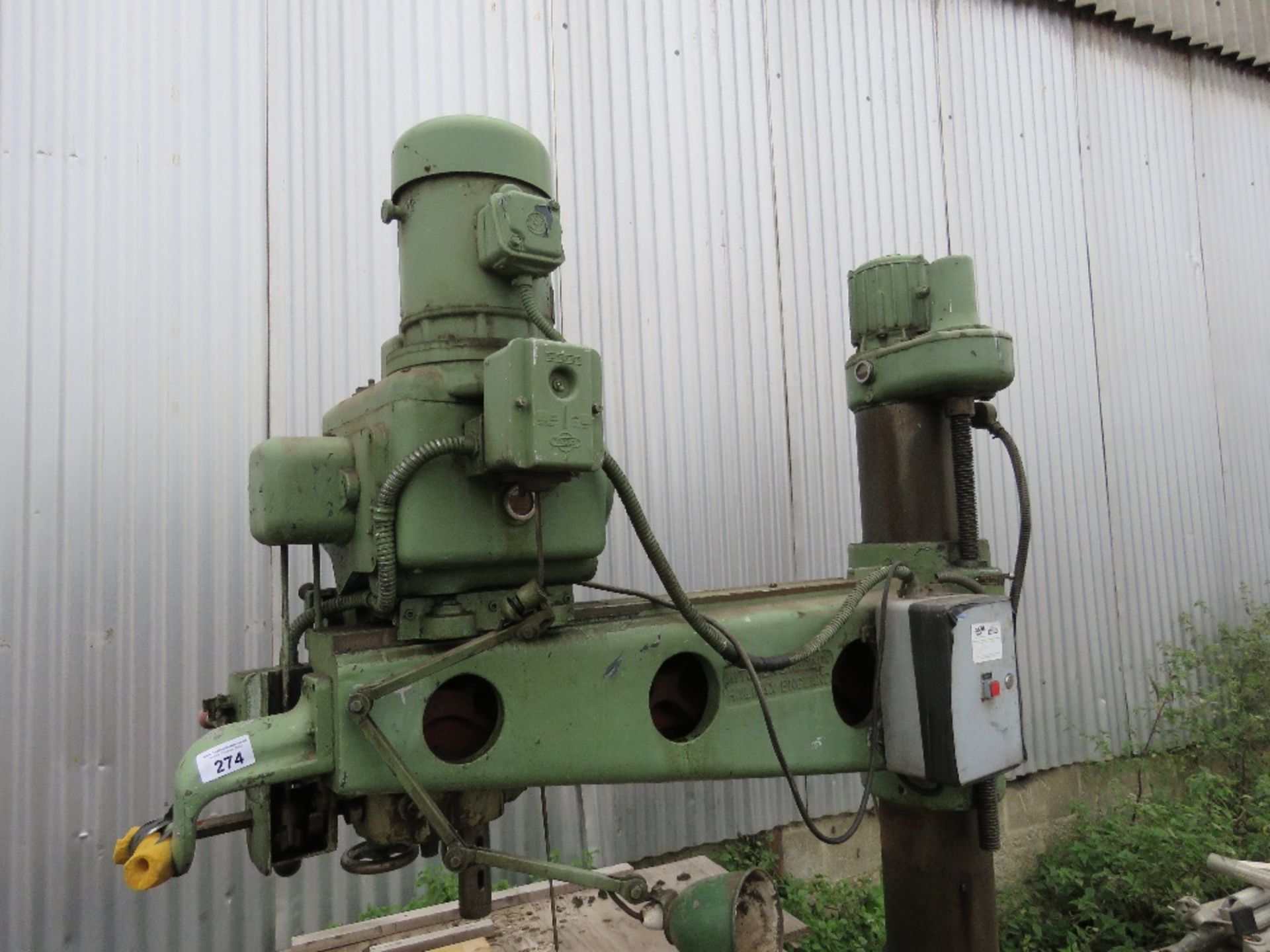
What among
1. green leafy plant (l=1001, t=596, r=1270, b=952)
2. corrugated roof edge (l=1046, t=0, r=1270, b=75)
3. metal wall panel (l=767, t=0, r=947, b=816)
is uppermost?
corrugated roof edge (l=1046, t=0, r=1270, b=75)

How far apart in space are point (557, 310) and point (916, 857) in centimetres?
183

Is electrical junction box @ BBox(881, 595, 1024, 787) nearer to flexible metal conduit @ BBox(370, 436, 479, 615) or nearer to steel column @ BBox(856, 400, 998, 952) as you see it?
steel column @ BBox(856, 400, 998, 952)

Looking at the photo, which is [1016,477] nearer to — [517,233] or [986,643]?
[986,643]

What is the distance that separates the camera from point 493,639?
1.02 metres

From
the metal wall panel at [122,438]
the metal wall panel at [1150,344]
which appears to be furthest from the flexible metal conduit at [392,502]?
the metal wall panel at [1150,344]

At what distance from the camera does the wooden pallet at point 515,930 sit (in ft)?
5.80

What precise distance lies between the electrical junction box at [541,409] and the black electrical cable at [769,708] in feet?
0.96

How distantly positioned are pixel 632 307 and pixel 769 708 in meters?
1.78

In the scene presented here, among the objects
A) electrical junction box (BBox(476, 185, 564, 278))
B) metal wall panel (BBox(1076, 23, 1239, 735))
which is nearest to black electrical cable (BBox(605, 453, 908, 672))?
electrical junction box (BBox(476, 185, 564, 278))

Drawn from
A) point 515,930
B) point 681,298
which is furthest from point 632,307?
point 515,930

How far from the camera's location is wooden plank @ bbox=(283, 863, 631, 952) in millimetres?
1835

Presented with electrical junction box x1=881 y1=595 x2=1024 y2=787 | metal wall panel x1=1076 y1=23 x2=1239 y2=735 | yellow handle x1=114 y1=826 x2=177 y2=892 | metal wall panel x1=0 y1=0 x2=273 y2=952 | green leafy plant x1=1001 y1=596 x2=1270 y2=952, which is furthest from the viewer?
metal wall panel x1=1076 y1=23 x2=1239 y2=735

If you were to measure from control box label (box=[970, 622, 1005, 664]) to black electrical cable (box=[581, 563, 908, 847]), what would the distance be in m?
0.14

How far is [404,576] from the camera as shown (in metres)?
1.04
